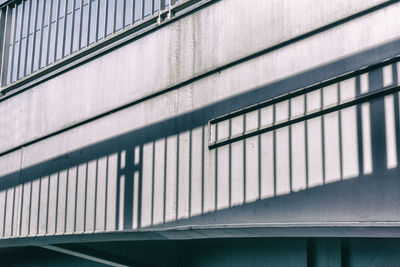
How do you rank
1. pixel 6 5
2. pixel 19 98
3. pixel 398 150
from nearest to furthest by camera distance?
pixel 398 150 → pixel 19 98 → pixel 6 5

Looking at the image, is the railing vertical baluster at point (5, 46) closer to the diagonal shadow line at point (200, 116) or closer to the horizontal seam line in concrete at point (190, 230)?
the diagonal shadow line at point (200, 116)

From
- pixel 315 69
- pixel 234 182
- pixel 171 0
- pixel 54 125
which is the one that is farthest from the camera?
pixel 54 125

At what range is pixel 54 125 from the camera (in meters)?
11.4

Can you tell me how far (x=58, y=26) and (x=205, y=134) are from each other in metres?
4.69

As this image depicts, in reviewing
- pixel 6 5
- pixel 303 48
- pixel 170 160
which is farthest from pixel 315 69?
pixel 6 5

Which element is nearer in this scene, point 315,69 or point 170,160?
point 315,69

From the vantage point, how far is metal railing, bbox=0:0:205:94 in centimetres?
1037

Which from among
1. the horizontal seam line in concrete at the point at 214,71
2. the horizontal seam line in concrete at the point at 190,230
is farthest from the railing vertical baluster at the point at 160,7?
the horizontal seam line in concrete at the point at 190,230

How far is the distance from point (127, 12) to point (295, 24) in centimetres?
343

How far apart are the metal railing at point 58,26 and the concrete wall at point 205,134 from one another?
398mm

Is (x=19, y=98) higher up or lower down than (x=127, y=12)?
lower down

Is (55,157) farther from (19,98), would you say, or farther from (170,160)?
(170,160)

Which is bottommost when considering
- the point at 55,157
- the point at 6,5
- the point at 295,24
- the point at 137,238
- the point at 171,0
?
the point at 137,238

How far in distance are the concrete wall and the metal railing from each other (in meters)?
0.40
